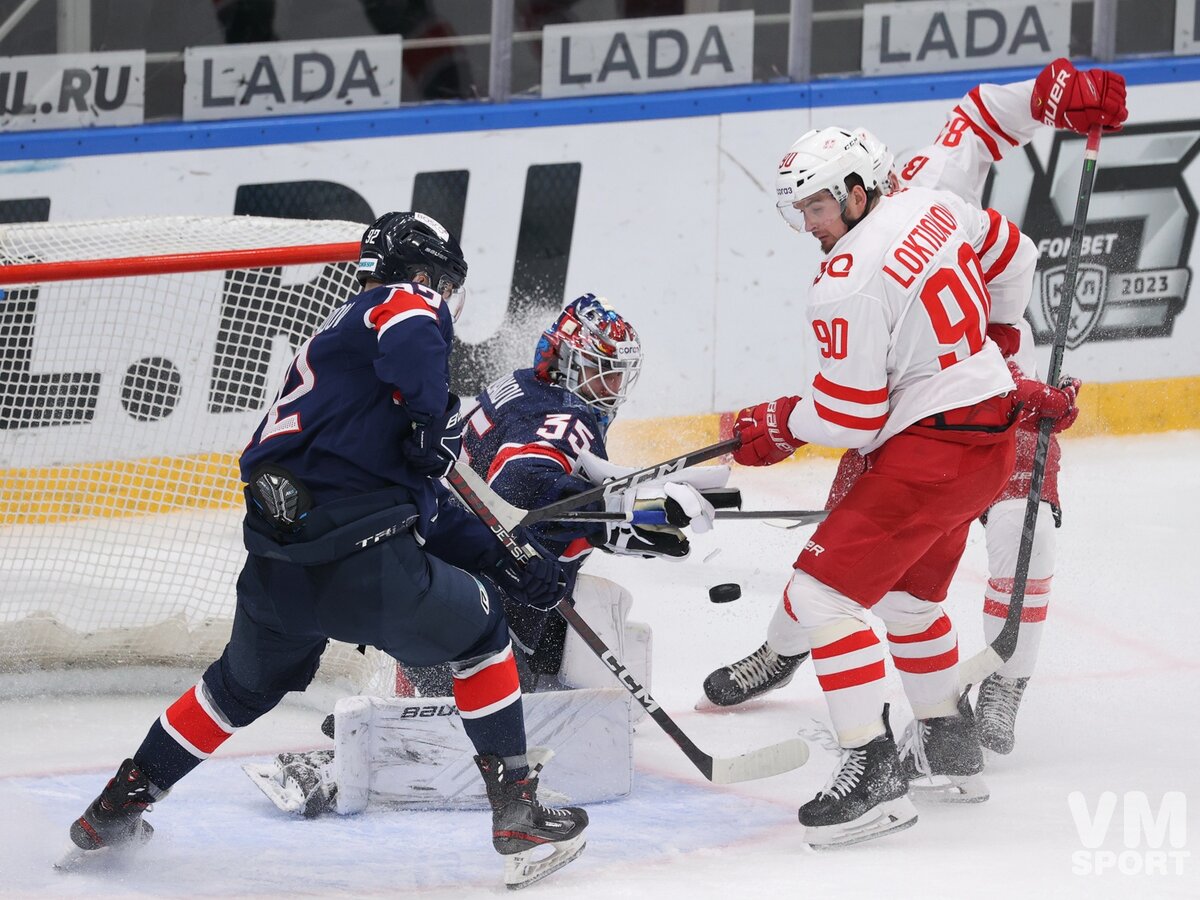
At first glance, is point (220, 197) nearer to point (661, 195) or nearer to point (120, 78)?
point (120, 78)

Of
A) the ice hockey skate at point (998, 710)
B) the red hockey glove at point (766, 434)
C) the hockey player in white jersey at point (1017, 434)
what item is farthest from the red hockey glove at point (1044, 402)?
the ice hockey skate at point (998, 710)

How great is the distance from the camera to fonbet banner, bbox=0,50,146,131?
203 inches

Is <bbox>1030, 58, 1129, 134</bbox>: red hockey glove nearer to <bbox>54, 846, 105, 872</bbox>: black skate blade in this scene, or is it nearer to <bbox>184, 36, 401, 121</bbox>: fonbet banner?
<bbox>184, 36, 401, 121</bbox>: fonbet banner

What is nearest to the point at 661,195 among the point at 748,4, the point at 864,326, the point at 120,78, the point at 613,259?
the point at 613,259

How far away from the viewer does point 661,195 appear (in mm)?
5676

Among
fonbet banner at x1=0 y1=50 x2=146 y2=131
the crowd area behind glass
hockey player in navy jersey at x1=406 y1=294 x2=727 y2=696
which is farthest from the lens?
the crowd area behind glass

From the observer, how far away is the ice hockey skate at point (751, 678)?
3.98m

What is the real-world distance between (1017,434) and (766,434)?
32.0 inches

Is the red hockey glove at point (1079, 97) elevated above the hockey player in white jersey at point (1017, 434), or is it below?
above

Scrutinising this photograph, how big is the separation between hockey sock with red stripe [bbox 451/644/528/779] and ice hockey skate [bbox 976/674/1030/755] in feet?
3.73

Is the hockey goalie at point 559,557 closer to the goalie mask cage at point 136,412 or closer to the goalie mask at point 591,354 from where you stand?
A: the goalie mask at point 591,354

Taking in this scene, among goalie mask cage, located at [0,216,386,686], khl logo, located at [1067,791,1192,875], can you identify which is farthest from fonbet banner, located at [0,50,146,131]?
khl logo, located at [1067,791,1192,875]

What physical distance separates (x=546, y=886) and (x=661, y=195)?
316cm

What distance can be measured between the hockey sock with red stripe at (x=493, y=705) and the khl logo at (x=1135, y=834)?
3.28 ft
